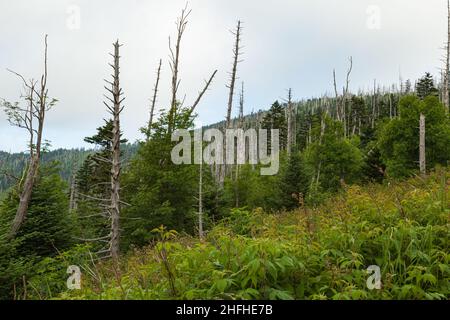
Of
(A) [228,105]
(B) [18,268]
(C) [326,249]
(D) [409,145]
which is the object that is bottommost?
(B) [18,268]

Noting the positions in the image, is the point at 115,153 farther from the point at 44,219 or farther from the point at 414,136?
the point at 414,136

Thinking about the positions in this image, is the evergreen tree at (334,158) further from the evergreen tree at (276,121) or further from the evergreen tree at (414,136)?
the evergreen tree at (276,121)

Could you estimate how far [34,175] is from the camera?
1267 centimetres

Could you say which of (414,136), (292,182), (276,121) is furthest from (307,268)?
(276,121)

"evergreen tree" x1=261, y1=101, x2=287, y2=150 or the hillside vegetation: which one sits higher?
"evergreen tree" x1=261, y1=101, x2=287, y2=150

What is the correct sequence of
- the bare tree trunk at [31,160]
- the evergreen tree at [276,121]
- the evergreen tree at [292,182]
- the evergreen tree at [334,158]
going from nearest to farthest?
the bare tree trunk at [31,160] → the evergreen tree at [292,182] → the evergreen tree at [334,158] → the evergreen tree at [276,121]

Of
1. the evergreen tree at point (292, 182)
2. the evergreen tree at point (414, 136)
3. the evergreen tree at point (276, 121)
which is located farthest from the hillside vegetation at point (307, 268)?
the evergreen tree at point (276, 121)

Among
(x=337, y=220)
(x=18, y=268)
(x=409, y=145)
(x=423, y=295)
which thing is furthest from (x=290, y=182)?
(x=423, y=295)

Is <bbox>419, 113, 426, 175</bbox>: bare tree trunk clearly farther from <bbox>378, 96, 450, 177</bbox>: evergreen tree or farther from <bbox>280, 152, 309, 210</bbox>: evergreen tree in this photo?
<bbox>280, 152, 309, 210</bbox>: evergreen tree

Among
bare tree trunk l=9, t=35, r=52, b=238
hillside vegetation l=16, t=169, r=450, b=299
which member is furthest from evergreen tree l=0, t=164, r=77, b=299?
hillside vegetation l=16, t=169, r=450, b=299

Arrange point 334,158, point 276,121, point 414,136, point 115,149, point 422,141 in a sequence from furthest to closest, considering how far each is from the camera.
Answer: point 276,121 → point 334,158 → point 414,136 → point 422,141 → point 115,149

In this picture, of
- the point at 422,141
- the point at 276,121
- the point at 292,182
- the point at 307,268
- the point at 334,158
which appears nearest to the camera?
the point at 307,268
